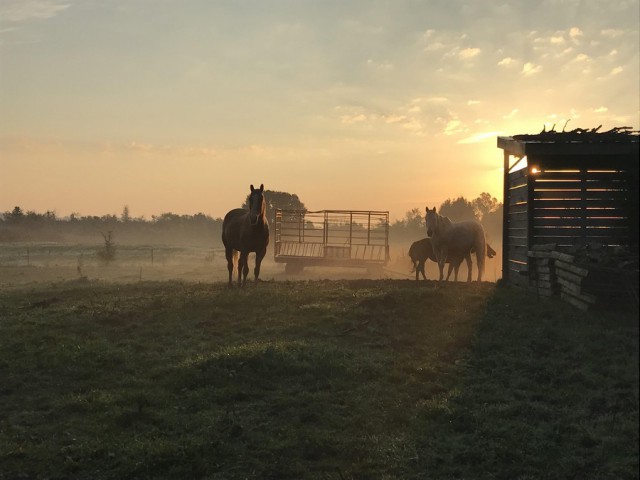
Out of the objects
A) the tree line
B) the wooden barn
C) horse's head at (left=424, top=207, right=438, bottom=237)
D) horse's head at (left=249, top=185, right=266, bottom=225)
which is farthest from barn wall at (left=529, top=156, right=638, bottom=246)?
the tree line

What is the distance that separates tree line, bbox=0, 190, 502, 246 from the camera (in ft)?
288

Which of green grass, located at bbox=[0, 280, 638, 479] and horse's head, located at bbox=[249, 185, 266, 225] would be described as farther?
horse's head, located at bbox=[249, 185, 266, 225]

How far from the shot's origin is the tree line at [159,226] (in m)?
87.7

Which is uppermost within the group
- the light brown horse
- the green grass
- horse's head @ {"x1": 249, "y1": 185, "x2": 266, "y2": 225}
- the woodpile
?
horse's head @ {"x1": 249, "y1": 185, "x2": 266, "y2": 225}

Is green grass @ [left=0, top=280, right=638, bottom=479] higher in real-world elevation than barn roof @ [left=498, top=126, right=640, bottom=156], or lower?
lower

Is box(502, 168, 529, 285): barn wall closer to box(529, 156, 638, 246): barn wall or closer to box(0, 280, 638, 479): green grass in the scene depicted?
box(529, 156, 638, 246): barn wall

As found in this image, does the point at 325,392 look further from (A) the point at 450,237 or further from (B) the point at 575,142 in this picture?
(A) the point at 450,237

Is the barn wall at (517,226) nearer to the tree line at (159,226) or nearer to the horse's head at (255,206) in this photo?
the horse's head at (255,206)

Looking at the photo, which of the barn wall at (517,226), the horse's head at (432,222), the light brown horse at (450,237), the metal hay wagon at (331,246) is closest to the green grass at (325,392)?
the barn wall at (517,226)

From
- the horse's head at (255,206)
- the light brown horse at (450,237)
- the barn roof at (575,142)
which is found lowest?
the light brown horse at (450,237)

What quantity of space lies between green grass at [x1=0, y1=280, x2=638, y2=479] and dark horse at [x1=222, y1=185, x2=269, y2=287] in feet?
Result: 12.6

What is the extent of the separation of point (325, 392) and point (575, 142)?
28.4 feet

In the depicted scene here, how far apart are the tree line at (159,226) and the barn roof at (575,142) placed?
199 ft

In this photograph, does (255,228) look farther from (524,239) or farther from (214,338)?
(524,239)
